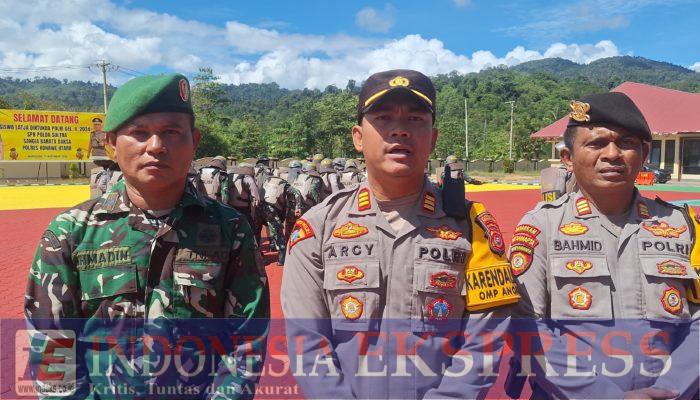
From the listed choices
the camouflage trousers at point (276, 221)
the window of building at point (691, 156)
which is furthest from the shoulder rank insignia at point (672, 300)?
the window of building at point (691, 156)

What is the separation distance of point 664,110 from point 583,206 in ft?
111

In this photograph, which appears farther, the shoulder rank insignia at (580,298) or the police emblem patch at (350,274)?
the shoulder rank insignia at (580,298)

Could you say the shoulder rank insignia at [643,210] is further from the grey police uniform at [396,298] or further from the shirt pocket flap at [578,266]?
the grey police uniform at [396,298]

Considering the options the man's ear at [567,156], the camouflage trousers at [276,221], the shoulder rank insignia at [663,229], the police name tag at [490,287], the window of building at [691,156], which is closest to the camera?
the police name tag at [490,287]

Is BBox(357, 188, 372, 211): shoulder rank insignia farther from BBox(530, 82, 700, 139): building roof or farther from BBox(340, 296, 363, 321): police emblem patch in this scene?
BBox(530, 82, 700, 139): building roof

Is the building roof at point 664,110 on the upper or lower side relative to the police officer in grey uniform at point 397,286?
upper

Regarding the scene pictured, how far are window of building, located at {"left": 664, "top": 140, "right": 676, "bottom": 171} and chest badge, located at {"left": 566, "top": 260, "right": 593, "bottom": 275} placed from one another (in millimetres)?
31783

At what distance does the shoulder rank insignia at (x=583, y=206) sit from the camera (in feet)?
6.65

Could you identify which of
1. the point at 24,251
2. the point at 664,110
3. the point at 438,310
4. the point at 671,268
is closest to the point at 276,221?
the point at 24,251

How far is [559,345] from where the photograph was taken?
6.23 feet

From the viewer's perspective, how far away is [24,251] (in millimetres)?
8133

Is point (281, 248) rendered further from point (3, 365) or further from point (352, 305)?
point (352, 305)

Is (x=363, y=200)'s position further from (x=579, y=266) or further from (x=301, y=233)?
(x=579, y=266)

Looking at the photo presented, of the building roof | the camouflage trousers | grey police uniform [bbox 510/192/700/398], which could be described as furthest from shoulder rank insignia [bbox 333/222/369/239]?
the building roof
